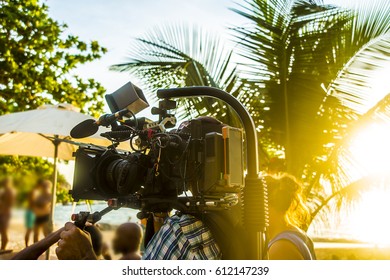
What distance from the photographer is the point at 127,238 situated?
2.57 meters

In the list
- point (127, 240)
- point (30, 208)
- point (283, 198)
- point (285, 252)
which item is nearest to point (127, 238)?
point (127, 240)

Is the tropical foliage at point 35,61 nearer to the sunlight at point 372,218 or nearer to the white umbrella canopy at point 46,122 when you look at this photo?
the white umbrella canopy at point 46,122

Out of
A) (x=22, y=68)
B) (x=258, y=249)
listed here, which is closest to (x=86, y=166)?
(x=258, y=249)

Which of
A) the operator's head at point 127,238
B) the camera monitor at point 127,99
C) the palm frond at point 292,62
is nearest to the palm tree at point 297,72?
the palm frond at point 292,62

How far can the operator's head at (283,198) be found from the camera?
2010 mm

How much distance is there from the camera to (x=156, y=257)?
1.13 metres

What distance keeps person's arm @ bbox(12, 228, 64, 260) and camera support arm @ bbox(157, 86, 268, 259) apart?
50cm

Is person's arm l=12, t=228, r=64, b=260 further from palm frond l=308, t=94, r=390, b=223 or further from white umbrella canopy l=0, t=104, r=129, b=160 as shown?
palm frond l=308, t=94, r=390, b=223

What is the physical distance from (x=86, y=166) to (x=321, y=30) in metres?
3.29

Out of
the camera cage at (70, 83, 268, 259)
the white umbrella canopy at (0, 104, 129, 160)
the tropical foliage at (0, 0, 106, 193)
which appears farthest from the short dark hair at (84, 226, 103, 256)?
the tropical foliage at (0, 0, 106, 193)

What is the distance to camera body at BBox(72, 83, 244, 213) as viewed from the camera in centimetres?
107

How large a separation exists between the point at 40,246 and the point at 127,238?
138 centimetres
